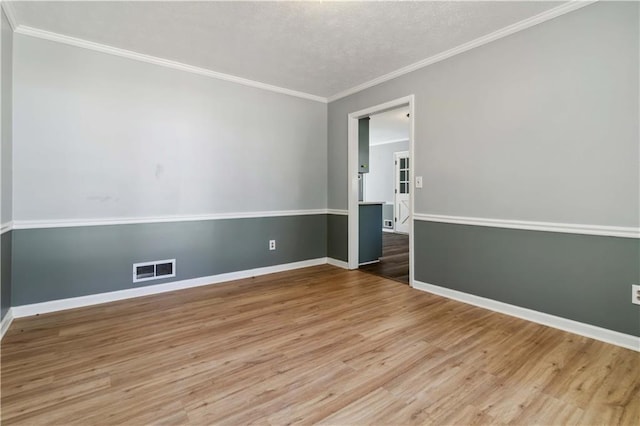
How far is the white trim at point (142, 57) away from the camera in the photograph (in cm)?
258

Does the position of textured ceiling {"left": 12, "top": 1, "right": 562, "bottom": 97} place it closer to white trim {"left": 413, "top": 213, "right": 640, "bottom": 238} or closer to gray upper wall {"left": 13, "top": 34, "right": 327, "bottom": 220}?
gray upper wall {"left": 13, "top": 34, "right": 327, "bottom": 220}

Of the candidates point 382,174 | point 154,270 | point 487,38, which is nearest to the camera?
point 487,38

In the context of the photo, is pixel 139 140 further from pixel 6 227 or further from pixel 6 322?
pixel 6 322

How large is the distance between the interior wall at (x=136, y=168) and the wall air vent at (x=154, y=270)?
5cm

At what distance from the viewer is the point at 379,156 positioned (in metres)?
8.69

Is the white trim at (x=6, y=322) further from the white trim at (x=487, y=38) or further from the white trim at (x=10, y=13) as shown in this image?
the white trim at (x=487, y=38)

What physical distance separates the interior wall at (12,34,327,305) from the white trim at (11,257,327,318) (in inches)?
2.5

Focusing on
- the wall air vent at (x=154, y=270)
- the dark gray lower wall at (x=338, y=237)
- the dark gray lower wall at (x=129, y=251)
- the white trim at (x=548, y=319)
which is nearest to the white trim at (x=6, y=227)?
the dark gray lower wall at (x=129, y=251)

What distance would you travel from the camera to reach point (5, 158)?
231 cm

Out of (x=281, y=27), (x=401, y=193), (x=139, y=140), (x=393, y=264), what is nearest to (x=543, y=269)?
(x=393, y=264)

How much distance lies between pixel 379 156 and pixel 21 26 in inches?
292

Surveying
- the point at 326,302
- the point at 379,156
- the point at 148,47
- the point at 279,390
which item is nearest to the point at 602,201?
the point at 326,302

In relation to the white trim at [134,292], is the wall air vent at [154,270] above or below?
above

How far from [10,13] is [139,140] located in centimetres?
120
